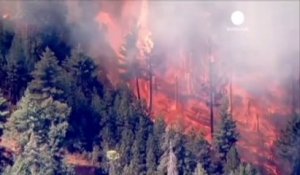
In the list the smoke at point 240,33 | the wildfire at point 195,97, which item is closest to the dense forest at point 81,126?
the wildfire at point 195,97

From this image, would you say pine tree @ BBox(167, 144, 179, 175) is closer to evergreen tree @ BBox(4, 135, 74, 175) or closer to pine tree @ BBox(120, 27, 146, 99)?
evergreen tree @ BBox(4, 135, 74, 175)

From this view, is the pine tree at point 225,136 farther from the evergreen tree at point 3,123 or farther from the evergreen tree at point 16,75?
the evergreen tree at point 3,123

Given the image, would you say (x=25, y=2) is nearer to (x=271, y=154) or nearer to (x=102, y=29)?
(x=102, y=29)

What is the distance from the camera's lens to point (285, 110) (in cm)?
2761

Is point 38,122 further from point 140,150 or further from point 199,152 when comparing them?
point 199,152

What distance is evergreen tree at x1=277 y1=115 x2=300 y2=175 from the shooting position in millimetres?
25125

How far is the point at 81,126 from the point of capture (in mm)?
25094

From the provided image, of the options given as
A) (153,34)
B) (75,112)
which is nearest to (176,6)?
(153,34)

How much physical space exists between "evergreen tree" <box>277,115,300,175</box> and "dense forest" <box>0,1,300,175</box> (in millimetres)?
27

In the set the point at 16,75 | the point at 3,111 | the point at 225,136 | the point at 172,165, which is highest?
the point at 16,75

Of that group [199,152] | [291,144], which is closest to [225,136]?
[199,152]

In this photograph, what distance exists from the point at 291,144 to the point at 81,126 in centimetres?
582

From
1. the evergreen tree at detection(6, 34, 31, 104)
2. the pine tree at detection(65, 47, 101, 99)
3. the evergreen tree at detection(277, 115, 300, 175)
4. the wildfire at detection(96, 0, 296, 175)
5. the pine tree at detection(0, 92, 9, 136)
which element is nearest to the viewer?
the pine tree at detection(0, 92, 9, 136)

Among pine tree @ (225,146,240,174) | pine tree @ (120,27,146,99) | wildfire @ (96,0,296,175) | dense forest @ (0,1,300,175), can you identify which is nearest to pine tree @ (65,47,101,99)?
dense forest @ (0,1,300,175)
